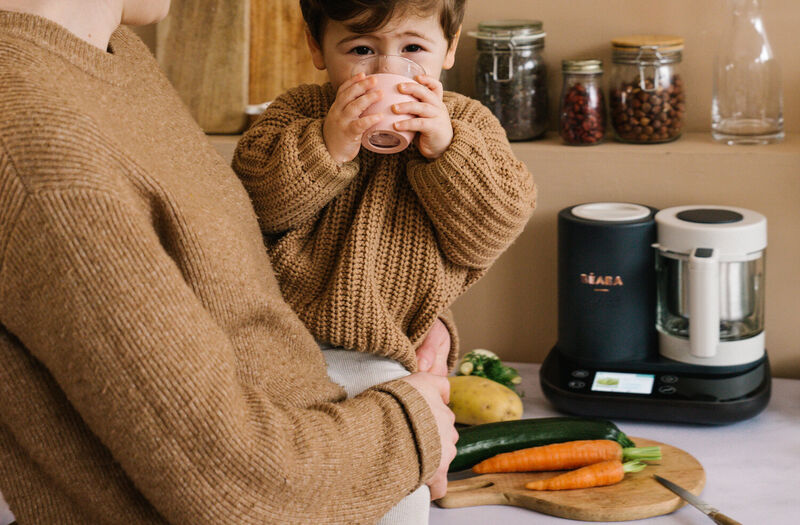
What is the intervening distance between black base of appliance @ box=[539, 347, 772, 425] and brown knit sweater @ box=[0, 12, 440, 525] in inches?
25.9

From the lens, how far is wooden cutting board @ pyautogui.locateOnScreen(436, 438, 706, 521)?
1.21m

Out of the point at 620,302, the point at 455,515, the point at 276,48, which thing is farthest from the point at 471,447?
the point at 276,48

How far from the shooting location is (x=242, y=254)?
32.8 inches

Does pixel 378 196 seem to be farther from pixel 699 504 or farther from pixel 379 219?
pixel 699 504

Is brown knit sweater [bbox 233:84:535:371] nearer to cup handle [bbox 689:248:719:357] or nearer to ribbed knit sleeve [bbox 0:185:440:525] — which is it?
ribbed knit sleeve [bbox 0:185:440:525]

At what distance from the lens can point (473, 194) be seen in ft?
3.36

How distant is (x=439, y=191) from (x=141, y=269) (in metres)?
0.44

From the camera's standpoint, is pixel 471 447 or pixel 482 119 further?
pixel 471 447

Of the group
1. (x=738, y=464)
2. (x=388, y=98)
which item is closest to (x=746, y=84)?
(x=738, y=464)

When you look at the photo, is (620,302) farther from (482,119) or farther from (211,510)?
(211,510)

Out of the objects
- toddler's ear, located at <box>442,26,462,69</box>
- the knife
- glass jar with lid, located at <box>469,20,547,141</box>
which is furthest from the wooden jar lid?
the knife

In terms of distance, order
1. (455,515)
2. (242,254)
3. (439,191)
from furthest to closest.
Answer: (455,515) < (439,191) < (242,254)

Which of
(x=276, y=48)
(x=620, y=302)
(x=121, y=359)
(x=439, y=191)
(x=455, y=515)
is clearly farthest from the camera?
(x=276, y=48)

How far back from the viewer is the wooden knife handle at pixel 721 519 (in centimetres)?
114
